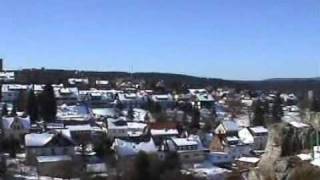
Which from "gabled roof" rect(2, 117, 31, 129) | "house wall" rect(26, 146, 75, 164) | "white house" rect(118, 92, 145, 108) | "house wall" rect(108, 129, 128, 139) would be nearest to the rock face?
"house wall" rect(26, 146, 75, 164)

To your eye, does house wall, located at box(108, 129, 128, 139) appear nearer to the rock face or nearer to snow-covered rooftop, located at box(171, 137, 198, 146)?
snow-covered rooftop, located at box(171, 137, 198, 146)

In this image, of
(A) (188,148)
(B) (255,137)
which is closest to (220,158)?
(A) (188,148)

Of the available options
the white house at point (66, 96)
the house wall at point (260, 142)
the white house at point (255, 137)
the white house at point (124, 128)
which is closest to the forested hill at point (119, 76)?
the white house at point (66, 96)

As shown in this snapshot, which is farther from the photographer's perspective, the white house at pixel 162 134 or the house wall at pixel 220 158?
the white house at pixel 162 134

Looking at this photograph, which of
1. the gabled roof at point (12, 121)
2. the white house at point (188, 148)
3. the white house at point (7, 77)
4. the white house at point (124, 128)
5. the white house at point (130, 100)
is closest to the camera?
the white house at point (188, 148)

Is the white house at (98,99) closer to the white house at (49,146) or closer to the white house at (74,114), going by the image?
the white house at (74,114)

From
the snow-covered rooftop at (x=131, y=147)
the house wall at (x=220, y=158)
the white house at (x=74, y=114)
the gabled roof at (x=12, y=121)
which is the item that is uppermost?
the gabled roof at (x=12, y=121)

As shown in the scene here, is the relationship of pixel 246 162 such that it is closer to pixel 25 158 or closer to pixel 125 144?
pixel 125 144

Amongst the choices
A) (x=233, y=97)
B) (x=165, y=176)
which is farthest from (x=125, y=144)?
(x=233, y=97)
